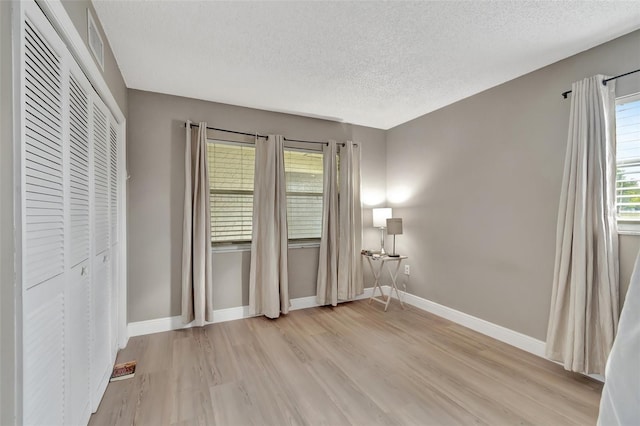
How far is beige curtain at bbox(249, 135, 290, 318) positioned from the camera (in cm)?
344

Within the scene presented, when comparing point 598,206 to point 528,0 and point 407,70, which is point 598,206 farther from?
point 407,70

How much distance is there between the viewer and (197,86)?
291cm

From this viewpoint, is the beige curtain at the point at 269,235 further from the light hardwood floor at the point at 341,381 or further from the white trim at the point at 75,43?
the white trim at the point at 75,43

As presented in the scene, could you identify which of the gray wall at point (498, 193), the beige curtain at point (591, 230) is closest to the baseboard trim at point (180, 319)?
the gray wall at point (498, 193)

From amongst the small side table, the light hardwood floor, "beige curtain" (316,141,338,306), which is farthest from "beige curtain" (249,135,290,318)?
the small side table

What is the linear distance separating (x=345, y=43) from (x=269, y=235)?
218 cm

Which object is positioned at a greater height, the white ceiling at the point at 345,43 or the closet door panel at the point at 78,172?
the white ceiling at the point at 345,43

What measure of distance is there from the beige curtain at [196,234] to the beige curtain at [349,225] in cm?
168

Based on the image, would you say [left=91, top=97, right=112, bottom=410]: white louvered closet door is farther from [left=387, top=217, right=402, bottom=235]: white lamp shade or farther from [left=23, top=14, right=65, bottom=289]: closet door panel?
[left=387, top=217, right=402, bottom=235]: white lamp shade

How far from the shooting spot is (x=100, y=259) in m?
1.94

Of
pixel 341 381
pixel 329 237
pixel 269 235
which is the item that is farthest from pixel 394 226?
pixel 341 381

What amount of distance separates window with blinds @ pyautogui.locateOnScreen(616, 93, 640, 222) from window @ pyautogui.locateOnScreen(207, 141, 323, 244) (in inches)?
114

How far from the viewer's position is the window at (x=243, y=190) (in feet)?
11.2

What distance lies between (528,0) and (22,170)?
2.58 m
